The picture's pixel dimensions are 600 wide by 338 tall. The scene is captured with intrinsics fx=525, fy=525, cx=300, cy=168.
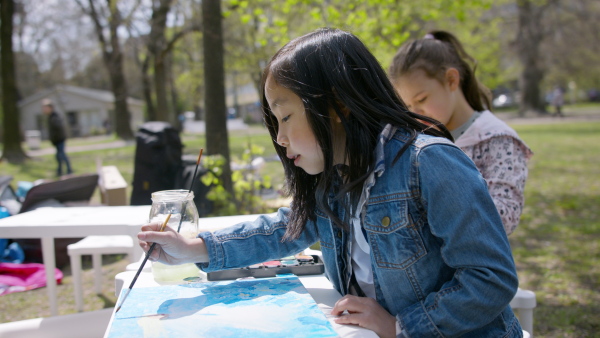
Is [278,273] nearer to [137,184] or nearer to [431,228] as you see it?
[431,228]

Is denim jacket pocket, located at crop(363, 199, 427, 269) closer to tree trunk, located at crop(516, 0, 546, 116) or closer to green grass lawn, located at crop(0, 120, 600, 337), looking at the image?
green grass lawn, located at crop(0, 120, 600, 337)

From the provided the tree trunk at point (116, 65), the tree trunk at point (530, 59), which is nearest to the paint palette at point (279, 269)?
the tree trunk at point (116, 65)

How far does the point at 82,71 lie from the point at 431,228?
153ft

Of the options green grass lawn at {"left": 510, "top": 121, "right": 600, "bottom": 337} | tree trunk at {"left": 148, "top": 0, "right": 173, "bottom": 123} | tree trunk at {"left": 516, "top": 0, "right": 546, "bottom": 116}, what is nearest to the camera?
green grass lawn at {"left": 510, "top": 121, "right": 600, "bottom": 337}

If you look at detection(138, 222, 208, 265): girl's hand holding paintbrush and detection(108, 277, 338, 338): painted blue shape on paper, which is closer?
detection(108, 277, 338, 338): painted blue shape on paper

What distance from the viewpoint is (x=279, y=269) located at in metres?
1.58

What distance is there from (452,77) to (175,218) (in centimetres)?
131

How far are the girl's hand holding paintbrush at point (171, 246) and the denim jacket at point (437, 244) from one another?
0.51m

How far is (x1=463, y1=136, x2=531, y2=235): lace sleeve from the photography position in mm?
1872

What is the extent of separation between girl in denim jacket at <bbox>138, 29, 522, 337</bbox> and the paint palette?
18 cm

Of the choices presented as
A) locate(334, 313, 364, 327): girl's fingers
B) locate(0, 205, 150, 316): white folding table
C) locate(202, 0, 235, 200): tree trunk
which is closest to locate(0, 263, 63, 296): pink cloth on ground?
locate(0, 205, 150, 316): white folding table

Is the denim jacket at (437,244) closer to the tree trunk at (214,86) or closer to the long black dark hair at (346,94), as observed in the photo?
the long black dark hair at (346,94)

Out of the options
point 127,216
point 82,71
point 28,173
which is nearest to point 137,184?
point 127,216

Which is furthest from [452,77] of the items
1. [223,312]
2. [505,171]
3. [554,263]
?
[554,263]
